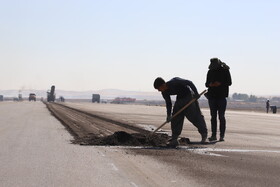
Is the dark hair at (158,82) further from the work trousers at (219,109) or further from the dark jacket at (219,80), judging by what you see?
the work trousers at (219,109)

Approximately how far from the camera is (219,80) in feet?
45.0

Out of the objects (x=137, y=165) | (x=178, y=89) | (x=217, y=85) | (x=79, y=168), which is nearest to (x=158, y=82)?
(x=178, y=89)

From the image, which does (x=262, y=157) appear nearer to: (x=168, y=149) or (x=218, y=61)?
(x=168, y=149)

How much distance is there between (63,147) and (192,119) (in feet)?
10.3

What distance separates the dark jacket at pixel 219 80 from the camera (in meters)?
13.7

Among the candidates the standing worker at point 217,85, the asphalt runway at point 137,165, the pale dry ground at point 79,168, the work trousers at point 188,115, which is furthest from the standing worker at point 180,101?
the pale dry ground at point 79,168

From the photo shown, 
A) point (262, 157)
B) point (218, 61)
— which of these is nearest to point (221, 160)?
point (262, 157)

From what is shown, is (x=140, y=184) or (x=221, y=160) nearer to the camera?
(x=140, y=184)

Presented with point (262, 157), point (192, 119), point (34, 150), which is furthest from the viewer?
point (192, 119)

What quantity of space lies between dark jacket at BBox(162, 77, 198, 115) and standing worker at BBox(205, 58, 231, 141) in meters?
1.01

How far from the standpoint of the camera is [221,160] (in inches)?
369

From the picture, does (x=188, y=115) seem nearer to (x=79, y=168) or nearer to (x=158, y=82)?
(x=158, y=82)

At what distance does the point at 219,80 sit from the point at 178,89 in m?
1.51

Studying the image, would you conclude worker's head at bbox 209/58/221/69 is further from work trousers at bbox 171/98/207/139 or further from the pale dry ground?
the pale dry ground
